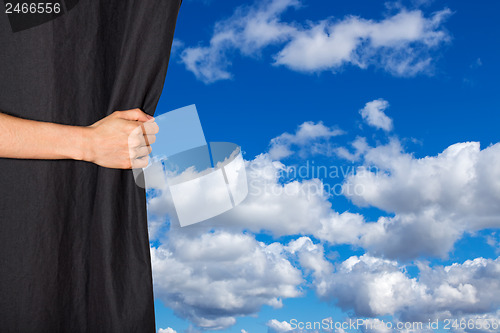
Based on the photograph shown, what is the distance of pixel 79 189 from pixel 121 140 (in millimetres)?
224

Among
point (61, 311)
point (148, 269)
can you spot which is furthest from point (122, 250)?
point (61, 311)

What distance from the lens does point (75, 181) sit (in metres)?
1.21

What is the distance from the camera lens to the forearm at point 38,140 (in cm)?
98

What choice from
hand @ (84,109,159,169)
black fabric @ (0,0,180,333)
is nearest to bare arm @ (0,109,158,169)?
hand @ (84,109,159,169)

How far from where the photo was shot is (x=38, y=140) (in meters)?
1.02

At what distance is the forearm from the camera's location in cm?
98

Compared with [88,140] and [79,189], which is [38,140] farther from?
[79,189]

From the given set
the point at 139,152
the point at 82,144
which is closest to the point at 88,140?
the point at 82,144

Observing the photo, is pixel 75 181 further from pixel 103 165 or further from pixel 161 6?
pixel 161 6

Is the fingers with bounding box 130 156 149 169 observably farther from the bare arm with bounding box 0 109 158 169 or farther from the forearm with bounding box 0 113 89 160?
the forearm with bounding box 0 113 89 160

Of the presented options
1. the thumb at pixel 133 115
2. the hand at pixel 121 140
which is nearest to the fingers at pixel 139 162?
the hand at pixel 121 140

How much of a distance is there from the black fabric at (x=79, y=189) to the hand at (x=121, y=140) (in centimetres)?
10

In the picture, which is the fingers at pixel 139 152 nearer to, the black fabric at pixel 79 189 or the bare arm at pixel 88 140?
the bare arm at pixel 88 140

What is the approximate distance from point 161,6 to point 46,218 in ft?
2.19
